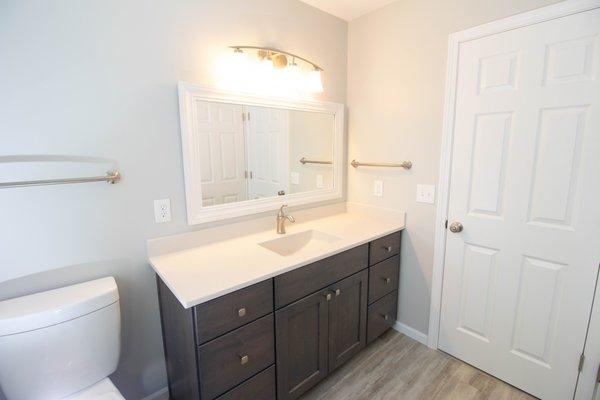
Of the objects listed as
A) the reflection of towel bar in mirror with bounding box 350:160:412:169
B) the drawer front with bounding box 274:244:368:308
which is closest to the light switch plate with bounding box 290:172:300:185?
the reflection of towel bar in mirror with bounding box 350:160:412:169

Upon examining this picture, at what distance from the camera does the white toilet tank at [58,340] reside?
1028 mm

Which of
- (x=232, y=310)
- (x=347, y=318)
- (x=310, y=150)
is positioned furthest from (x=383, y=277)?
(x=232, y=310)

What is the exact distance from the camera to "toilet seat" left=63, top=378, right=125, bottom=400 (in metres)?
1.14

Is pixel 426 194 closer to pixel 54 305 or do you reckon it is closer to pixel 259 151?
pixel 259 151

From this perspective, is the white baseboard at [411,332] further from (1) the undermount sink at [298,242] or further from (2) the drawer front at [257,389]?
(2) the drawer front at [257,389]

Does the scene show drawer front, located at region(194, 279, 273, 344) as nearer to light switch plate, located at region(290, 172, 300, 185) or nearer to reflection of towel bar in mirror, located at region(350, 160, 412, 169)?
light switch plate, located at region(290, 172, 300, 185)

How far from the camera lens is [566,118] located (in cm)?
138

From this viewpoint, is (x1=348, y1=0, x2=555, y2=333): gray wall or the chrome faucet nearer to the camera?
(x1=348, y1=0, x2=555, y2=333): gray wall

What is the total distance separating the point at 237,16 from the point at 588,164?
6.39 ft

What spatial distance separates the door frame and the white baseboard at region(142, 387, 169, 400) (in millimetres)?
1737

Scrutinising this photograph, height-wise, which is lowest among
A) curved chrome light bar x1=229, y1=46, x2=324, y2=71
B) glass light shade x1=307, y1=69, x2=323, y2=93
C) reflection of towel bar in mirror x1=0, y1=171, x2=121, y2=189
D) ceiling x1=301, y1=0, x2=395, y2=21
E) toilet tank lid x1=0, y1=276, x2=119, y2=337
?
toilet tank lid x1=0, y1=276, x2=119, y2=337

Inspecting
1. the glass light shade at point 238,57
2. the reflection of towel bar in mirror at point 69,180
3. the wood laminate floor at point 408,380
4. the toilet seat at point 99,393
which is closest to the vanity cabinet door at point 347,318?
the wood laminate floor at point 408,380

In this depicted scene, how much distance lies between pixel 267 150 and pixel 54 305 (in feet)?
4.32

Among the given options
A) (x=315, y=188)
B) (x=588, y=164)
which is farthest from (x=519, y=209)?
(x=315, y=188)
